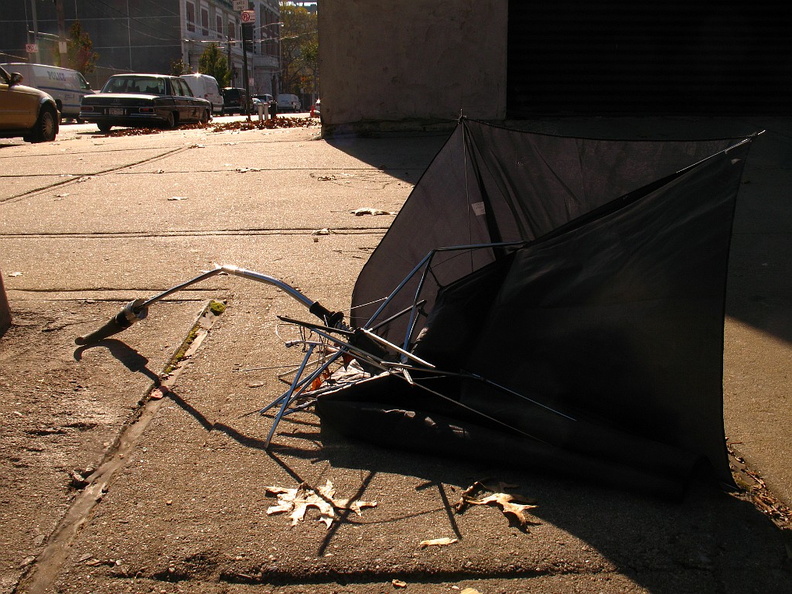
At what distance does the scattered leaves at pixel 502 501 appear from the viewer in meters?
2.27

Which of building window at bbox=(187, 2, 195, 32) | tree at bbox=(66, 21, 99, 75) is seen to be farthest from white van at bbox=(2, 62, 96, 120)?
building window at bbox=(187, 2, 195, 32)

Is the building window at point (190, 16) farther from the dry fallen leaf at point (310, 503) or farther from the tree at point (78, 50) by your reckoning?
the dry fallen leaf at point (310, 503)

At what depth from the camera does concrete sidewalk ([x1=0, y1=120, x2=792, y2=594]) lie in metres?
2.09

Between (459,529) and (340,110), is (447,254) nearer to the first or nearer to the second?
(459,529)

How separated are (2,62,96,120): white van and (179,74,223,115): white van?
5.33 meters

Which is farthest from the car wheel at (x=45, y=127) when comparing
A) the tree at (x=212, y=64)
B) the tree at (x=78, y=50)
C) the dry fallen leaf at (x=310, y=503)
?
the tree at (x=212, y=64)

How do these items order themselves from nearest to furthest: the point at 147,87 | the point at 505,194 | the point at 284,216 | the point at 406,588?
1. the point at 406,588
2. the point at 505,194
3. the point at 284,216
4. the point at 147,87

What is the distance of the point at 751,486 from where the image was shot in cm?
249

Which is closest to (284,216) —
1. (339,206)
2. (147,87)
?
(339,206)

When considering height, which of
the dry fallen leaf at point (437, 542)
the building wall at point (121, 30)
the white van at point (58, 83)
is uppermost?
the building wall at point (121, 30)

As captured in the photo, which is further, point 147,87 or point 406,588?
point 147,87

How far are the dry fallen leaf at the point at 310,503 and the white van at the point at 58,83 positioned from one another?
29857 millimetres

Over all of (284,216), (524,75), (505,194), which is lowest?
(284,216)

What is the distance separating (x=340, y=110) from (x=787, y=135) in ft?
20.3
